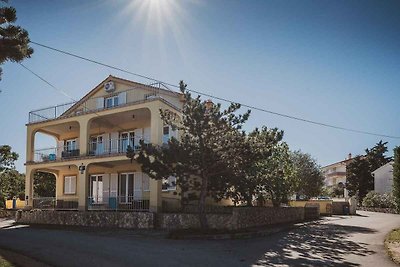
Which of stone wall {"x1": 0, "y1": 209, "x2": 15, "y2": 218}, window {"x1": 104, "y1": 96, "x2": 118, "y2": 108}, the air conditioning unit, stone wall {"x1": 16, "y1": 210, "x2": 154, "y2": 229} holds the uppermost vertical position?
the air conditioning unit

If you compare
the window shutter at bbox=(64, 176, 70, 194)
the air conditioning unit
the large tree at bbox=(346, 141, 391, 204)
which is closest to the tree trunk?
the air conditioning unit

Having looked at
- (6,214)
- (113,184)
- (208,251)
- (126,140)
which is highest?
(126,140)

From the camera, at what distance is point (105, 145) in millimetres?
28203

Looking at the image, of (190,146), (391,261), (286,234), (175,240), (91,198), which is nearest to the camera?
(391,261)

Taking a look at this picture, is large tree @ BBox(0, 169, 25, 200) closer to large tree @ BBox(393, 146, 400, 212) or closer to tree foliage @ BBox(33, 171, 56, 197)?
tree foliage @ BBox(33, 171, 56, 197)

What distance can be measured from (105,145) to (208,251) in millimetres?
17121

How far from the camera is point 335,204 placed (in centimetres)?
3856

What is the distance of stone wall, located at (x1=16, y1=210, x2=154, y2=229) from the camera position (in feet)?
69.7

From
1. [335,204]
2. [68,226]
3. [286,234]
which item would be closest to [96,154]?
[68,226]

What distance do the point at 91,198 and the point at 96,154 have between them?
158 inches

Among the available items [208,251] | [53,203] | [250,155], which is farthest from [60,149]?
[208,251]

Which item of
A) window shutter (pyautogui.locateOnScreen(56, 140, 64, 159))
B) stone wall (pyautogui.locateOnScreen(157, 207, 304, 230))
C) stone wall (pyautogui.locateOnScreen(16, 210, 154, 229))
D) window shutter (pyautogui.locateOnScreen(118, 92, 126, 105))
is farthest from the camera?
window shutter (pyautogui.locateOnScreen(56, 140, 64, 159))

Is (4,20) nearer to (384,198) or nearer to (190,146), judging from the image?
(190,146)

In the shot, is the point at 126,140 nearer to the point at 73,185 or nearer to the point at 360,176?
the point at 73,185
